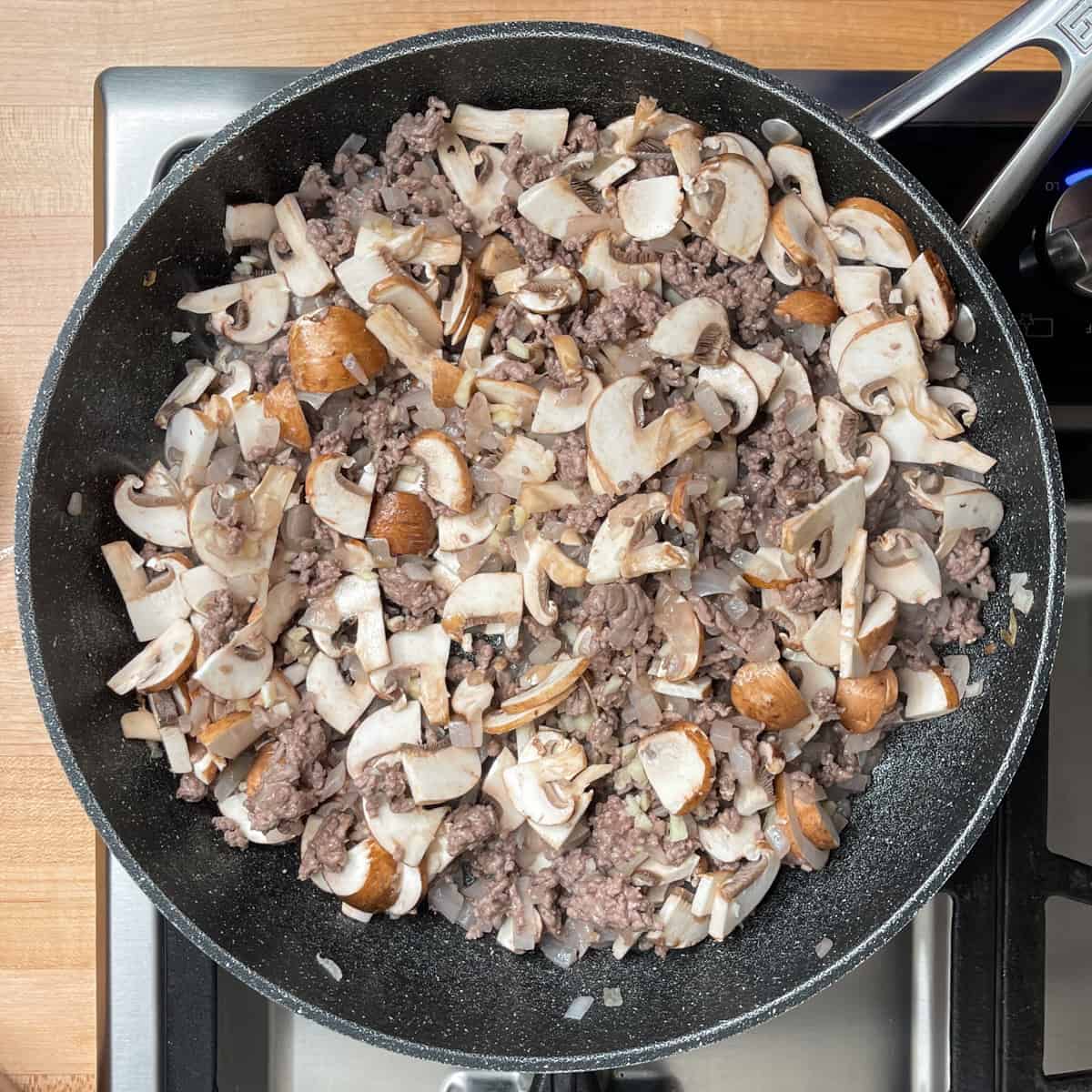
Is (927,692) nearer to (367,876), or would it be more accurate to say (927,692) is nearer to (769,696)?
(769,696)

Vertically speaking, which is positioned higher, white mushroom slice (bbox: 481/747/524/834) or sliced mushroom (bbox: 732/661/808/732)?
sliced mushroom (bbox: 732/661/808/732)

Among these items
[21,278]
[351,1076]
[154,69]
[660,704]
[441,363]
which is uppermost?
[154,69]

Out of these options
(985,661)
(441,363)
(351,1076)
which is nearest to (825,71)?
(441,363)

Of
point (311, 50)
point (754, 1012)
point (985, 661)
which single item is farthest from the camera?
point (311, 50)

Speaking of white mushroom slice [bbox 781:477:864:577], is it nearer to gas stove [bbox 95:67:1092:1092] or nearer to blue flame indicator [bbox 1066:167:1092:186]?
gas stove [bbox 95:67:1092:1092]

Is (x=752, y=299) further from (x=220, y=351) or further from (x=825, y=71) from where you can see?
(x=220, y=351)

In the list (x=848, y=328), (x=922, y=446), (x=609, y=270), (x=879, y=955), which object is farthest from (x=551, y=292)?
(x=879, y=955)

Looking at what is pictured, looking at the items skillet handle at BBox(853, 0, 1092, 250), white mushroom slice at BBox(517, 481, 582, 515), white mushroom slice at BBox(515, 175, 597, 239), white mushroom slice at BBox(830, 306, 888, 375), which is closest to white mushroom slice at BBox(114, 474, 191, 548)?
white mushroom slice at BBox(517, 481, 582, 515)
